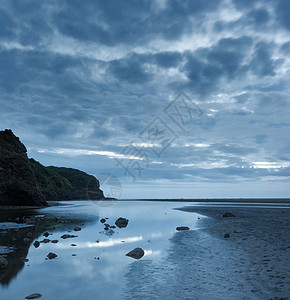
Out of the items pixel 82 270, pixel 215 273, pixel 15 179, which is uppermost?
pixel 15 179

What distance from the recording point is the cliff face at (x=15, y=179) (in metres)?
66.9

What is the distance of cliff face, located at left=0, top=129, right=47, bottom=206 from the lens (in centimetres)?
6694

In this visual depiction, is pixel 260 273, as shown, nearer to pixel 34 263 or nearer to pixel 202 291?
pixel 202 291

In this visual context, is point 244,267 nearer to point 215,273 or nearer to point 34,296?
point 215,273

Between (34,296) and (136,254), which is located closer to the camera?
(34,296)

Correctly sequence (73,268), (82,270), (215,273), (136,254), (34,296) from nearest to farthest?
(34,296)
(215,273)
(82,270)
(73,268)
(136,254)

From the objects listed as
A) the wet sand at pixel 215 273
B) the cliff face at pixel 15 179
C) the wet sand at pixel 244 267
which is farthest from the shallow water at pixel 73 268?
the cliff face at pixel 15 179

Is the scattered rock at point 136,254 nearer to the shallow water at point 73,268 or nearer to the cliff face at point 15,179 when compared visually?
the shallow water at point 73,268

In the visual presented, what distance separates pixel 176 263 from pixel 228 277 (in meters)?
3.25

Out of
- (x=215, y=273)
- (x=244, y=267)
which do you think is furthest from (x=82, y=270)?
(x=244, y=267)

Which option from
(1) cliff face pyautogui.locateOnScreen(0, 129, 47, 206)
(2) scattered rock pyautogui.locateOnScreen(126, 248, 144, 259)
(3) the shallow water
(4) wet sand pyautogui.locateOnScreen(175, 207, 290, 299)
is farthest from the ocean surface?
(1) cliff face pyautogui.locateOnScreen(0, 129, 47, 206)

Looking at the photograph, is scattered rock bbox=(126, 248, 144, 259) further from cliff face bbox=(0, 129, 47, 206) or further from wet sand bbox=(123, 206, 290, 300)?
cliff face bbox=(0, 129, 47, 206)

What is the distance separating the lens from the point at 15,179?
226 feet

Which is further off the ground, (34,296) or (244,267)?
(244,267)
